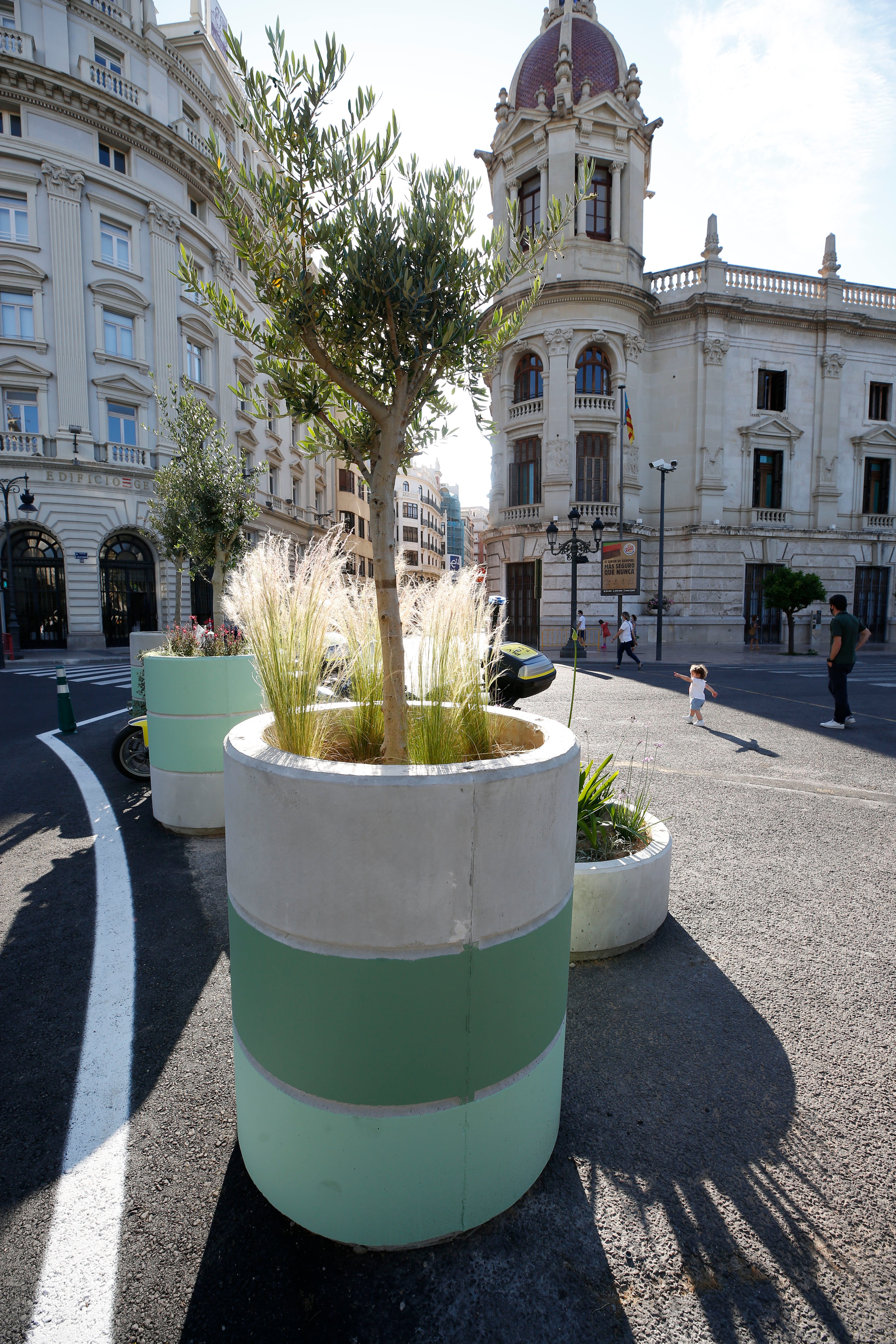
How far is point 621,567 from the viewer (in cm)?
2466

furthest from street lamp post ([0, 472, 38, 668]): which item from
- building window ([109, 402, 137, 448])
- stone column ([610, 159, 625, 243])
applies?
stone column ([610, 159, 625, 243])

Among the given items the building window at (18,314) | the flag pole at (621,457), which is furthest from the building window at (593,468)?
the building window at (18,314)

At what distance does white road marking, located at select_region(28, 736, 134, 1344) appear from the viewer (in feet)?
5.22

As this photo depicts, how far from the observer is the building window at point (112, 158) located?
85.3 ft

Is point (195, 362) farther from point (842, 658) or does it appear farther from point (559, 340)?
point (842, 658)

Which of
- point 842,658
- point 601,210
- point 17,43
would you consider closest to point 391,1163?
point 842,658

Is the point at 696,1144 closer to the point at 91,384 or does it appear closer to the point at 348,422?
the point at 348,422

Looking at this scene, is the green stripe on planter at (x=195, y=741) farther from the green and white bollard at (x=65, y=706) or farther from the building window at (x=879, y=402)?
the building window at (x=879, y=402)

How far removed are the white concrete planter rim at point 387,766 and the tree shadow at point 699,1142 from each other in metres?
1.35

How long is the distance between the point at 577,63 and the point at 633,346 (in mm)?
12757

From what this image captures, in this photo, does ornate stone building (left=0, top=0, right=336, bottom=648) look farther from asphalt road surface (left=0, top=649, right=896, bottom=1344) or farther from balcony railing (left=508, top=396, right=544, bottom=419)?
asphalt road surface (left=0, top=649, right=896, bottom=1344)

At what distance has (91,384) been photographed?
2533 centimetres

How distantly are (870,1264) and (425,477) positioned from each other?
319 ft

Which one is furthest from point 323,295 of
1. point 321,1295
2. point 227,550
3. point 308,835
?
point 227,550
